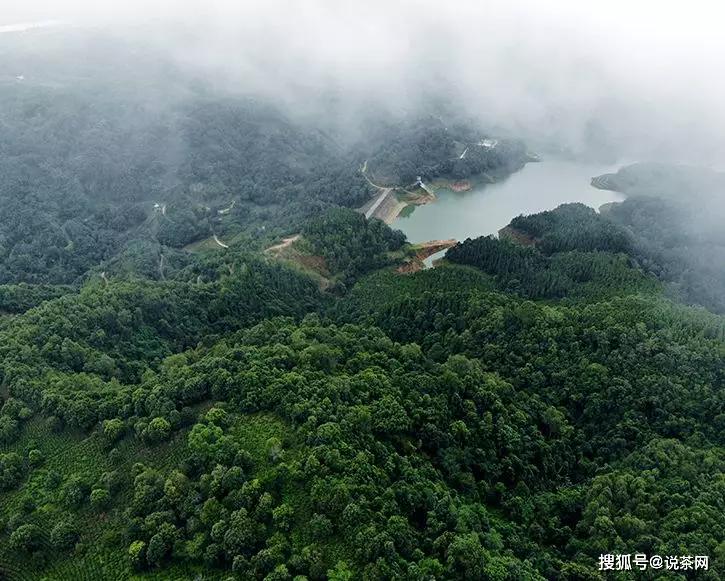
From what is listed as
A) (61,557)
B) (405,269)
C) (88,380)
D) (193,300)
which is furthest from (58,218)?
(61,557)

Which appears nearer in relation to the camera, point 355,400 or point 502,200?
point 355,400

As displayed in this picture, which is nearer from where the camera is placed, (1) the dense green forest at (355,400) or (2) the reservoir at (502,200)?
(1) the dense green forest at (355,400)

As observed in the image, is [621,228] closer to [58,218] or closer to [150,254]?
[150,254]

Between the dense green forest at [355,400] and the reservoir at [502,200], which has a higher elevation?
the dense green forest at [355,400]

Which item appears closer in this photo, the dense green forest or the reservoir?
the dense green forest

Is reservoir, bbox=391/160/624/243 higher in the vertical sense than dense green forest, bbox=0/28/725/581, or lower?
lower
